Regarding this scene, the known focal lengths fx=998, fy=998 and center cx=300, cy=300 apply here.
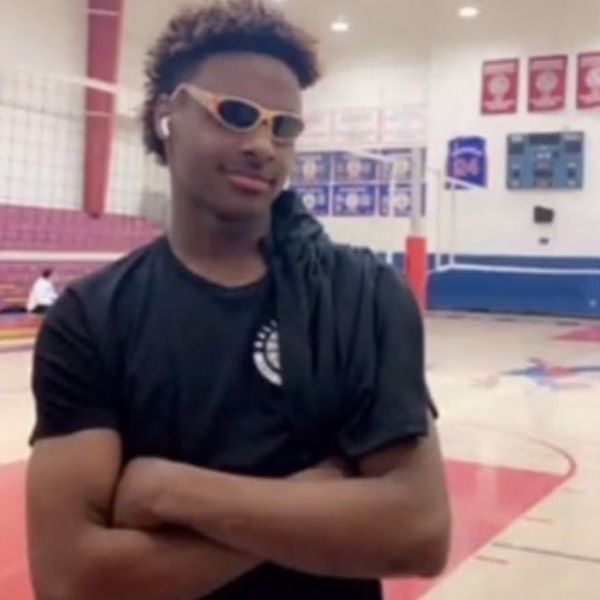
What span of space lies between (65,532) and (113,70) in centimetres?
1331

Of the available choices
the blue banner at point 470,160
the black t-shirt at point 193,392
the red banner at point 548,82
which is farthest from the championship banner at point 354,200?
the black t-shirt at point 193,392

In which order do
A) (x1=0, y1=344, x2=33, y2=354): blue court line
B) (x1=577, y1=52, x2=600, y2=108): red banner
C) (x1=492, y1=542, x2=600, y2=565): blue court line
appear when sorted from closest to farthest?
1. (x1=492, y1=542, x2=600, y2=565): blue court line
2. (x1=0, y1=344, x2=33, y2=354): blue court line
3. (x1=577, y1=52, x2=600, y2=108): red banner

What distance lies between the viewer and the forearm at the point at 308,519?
1.10 metres

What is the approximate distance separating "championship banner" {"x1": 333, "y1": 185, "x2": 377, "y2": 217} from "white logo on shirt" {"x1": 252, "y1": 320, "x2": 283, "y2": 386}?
15.1 metres

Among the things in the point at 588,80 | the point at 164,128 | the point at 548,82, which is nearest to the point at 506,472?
the point at 164,128

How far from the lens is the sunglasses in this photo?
46.5 inches

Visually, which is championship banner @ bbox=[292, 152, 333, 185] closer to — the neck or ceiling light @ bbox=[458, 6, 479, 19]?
ceiling light @ bbox=[458, 6, 479, 19]

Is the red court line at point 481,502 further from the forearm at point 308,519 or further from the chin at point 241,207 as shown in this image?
the chin at point 241,207

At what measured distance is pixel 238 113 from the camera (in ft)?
3.87

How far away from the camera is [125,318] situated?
1183mm

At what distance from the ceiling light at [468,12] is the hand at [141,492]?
1456 centimetres

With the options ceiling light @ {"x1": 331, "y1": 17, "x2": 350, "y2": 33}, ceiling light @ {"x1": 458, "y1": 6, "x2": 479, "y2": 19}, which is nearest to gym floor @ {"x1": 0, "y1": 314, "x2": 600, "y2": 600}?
ceiling light @ {"x1": 458, "y1": 6, "x2": 479, "y2": 19}

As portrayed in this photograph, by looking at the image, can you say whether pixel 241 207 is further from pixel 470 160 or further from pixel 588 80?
pixel 470 160

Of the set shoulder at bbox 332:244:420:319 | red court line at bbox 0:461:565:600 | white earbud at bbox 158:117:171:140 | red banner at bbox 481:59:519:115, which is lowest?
red court line at bbox 0:461:565:600
